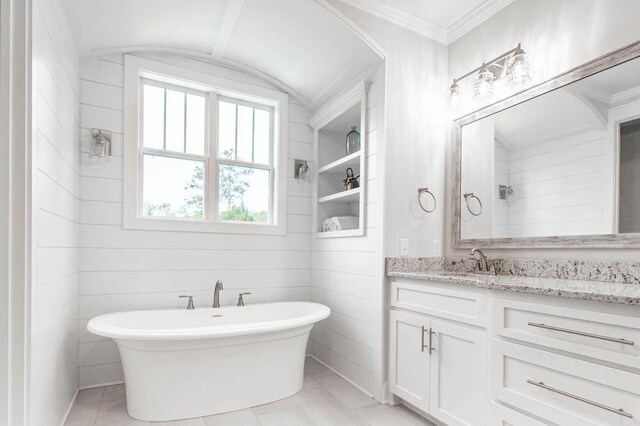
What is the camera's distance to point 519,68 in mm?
2260

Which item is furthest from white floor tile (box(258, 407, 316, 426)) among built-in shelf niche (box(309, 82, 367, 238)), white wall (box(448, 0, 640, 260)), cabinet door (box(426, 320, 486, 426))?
white wall (box(448, 0, 640, 260))

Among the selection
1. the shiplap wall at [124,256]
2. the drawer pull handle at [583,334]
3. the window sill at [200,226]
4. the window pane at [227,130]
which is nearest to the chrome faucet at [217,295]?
the shiplap wall at [124,256]

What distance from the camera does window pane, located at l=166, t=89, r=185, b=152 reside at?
3100 mm

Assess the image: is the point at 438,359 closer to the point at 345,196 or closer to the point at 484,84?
the point at 345,196

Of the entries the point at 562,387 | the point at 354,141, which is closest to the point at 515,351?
the point at 562,387

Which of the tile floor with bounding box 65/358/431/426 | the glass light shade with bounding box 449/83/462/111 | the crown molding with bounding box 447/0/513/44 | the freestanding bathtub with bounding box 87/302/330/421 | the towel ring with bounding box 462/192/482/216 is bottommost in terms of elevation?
the tile floor with bounding box 65/358/431/426

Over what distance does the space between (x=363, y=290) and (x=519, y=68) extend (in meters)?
1.80

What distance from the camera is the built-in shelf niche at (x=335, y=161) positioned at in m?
3.11

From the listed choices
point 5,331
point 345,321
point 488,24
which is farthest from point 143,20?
point 345,321

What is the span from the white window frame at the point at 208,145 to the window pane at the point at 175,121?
0.07 meters

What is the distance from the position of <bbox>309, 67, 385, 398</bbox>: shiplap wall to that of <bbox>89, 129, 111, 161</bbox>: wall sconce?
189 cm

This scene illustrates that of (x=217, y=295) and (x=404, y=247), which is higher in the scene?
(x=404, y=247)

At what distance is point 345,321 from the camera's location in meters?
2.92

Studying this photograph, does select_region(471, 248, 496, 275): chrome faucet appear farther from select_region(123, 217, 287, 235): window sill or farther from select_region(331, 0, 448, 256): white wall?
select_region(123, 217, 287, 235): window sill
